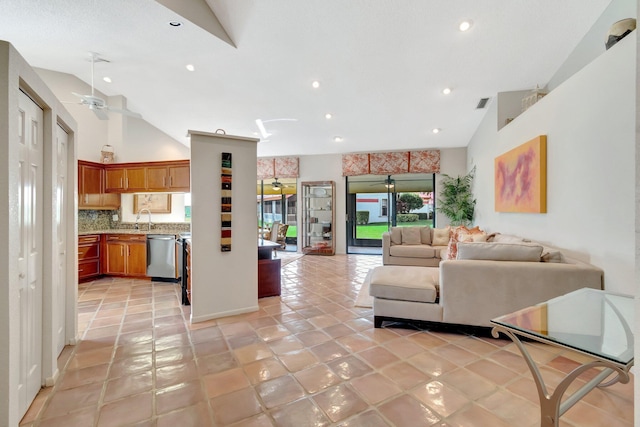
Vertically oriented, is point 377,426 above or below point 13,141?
below

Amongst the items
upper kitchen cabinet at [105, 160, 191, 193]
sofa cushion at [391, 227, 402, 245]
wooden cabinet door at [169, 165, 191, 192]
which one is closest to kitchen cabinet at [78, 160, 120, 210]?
upper kitchen cabinet at [105, 160, 191, 193]

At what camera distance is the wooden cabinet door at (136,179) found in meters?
5.20

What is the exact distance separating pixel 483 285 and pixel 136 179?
19.1 ft

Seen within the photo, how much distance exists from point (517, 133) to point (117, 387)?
5290mm

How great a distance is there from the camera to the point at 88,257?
481cm

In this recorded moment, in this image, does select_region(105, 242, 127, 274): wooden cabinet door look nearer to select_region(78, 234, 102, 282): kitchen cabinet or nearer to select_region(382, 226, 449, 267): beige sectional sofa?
select_region(78, 234, 102, 282): kitchen cabinet

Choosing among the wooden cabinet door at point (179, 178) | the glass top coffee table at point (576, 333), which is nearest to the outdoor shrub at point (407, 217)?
the wooden cabinet door at point (179, 178)

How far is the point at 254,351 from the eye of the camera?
238 centimetres

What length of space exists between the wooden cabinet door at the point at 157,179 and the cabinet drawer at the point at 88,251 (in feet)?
4.56

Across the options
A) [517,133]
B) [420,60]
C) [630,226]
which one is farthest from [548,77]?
[630,226]

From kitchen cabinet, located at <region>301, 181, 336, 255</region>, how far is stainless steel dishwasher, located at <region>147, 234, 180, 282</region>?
3.67 meters

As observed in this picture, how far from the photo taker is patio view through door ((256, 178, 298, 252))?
8219 mm

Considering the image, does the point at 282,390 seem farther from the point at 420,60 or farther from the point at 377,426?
the point at 420,60

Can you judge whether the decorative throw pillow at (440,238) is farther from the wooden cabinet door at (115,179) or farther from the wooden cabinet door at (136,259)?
the wooden cabinet door at (115,179)
